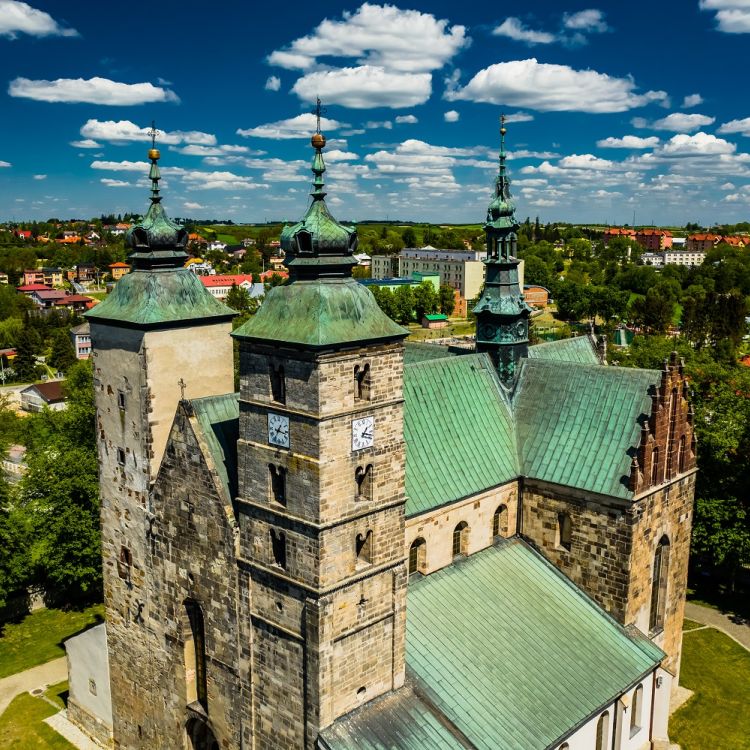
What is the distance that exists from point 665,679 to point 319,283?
969 inches

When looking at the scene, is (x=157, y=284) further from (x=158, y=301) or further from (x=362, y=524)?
(x=362, y=524)

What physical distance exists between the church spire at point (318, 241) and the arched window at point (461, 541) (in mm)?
13671

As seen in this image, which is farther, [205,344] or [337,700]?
[205,344]

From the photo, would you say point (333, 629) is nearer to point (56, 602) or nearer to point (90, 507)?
point (90, 507)

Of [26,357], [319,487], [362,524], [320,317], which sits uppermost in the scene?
[320,317]

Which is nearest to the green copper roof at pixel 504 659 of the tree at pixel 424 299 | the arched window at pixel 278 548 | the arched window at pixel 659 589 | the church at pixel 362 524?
the church at pixel 362 524

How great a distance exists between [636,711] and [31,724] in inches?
1149

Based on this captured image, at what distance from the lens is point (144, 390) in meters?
29.5

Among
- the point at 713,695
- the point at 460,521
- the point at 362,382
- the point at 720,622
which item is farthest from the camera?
the point at 720,622

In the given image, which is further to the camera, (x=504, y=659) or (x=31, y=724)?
(x=31, y=724)

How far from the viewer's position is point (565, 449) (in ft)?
112

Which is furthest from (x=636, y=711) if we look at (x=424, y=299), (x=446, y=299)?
(x=446, y=299)

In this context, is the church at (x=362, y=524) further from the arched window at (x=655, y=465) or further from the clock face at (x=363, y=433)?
the arched window at (x=655, y=465)

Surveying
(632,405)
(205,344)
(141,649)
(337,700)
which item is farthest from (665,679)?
(205,344)
